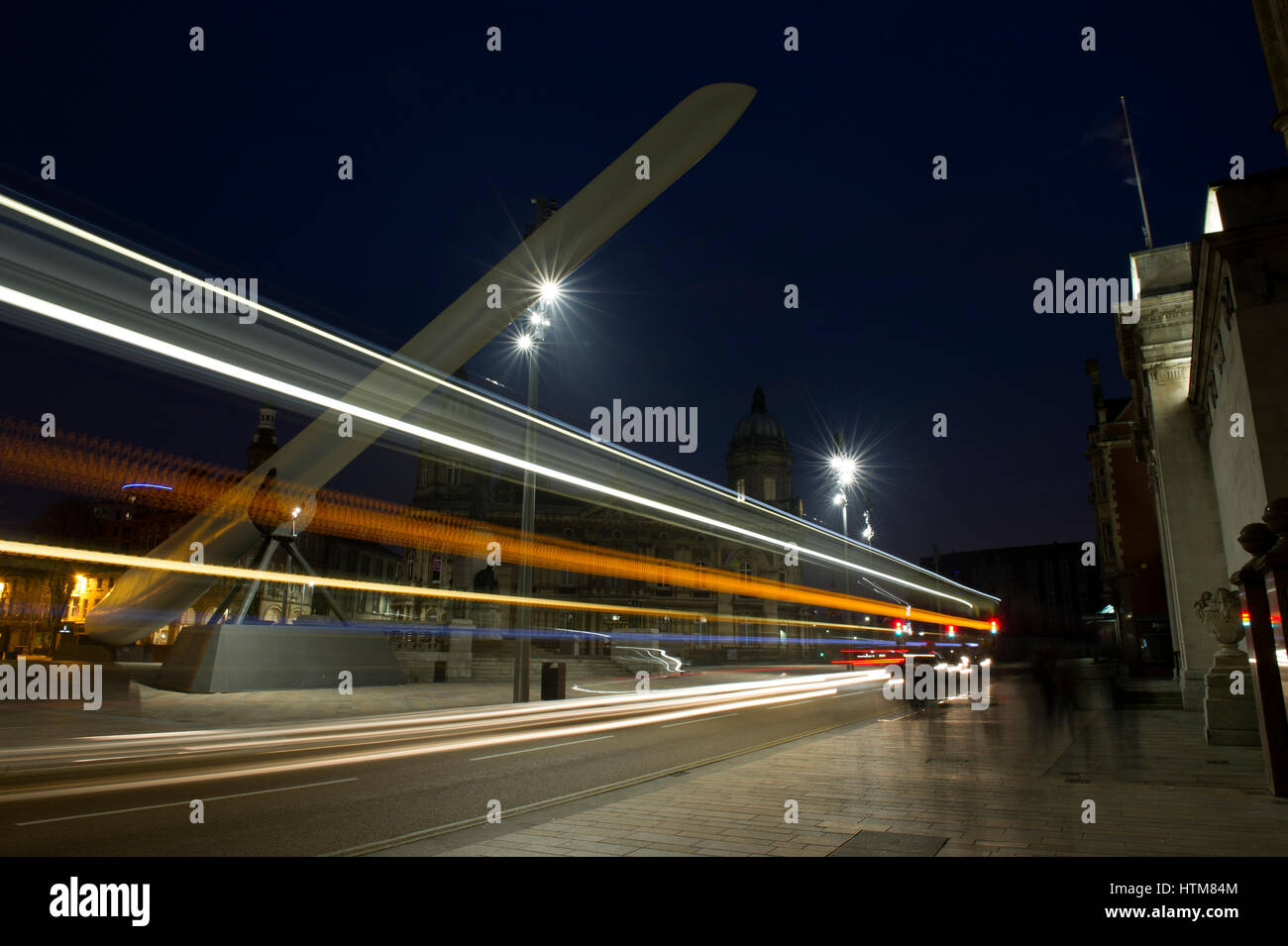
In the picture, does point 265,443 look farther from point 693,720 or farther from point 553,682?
point 693,720

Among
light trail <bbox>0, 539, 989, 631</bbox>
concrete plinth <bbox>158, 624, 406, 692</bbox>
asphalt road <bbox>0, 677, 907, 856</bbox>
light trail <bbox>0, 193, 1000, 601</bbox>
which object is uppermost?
light trail <bbox>0, 193, 1000, 601</bbox>

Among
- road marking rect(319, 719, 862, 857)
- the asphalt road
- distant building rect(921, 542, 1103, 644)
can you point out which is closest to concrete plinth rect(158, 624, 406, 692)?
the asphalt road

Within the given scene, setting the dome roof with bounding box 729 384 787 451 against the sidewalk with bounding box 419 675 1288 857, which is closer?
the sidewalk with bounding box 419 675 1288 857

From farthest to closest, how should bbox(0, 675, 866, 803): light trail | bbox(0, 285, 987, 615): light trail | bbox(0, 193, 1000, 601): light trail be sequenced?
bbox(0, 285, 987, 615): light trail < bbox(0, 193, 1000, 601): light trail < bbox(0, 675, 866, 803): light trail

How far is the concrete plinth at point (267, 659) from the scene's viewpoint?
22797 millimetres

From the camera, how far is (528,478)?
2033 cm

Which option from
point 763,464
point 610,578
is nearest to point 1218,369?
point 610,578

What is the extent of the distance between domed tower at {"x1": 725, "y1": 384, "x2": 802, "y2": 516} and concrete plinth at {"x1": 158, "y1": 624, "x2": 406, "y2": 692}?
80.8 m

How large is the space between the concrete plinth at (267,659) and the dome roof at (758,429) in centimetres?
8608

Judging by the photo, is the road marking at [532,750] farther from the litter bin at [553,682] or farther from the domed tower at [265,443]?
the domed tower at [265,443]

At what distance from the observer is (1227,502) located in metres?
16.1

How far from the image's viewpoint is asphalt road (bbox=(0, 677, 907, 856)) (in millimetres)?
6652

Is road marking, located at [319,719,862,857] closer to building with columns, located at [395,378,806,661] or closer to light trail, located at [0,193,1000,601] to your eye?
light trail, located at [0,193,1000,601]

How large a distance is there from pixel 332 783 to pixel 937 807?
7241mm
